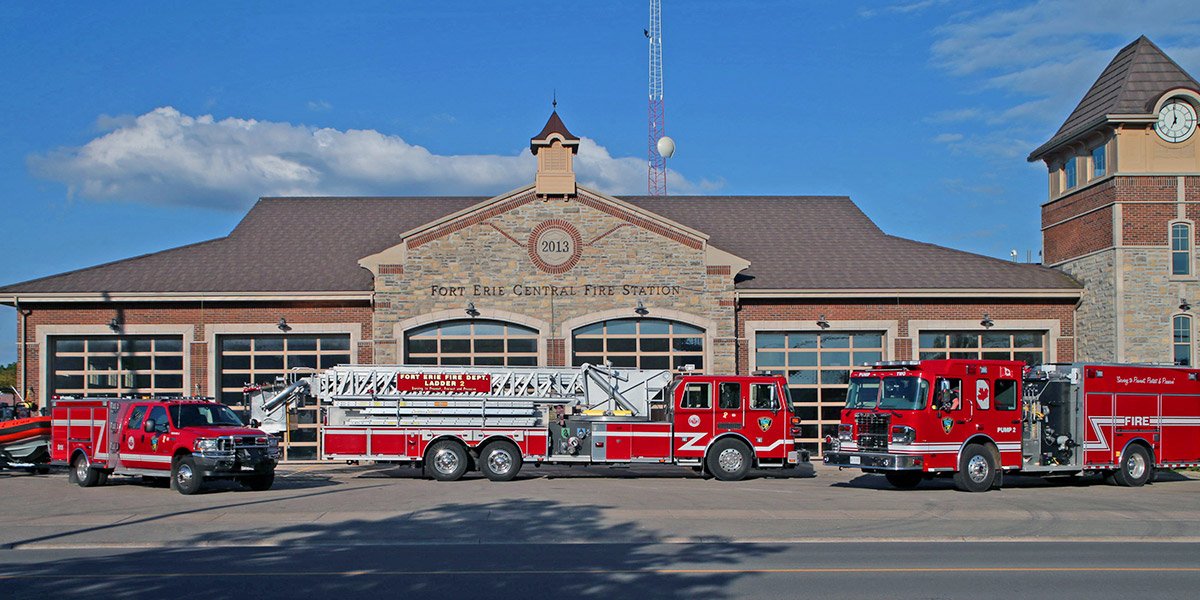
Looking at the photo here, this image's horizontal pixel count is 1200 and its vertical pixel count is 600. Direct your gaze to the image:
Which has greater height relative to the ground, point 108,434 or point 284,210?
point 284,210

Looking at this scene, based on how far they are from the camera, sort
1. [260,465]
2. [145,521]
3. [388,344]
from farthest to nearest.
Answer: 1. [388,344]
2. [260,465]
3. [145,521]

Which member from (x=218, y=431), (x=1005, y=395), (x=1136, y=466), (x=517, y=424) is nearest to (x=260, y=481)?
(x=218, y=431)

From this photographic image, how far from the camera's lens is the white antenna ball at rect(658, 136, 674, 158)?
147 ft

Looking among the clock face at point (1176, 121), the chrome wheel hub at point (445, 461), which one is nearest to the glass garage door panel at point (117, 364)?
the chrome wheel hub at point (445, 461)

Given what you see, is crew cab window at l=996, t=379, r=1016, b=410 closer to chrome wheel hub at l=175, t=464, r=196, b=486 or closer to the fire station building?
the fire station building

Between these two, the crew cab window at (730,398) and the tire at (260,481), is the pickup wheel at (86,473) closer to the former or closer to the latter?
the tire at (260,481)

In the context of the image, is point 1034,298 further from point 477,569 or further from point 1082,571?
point 477,569

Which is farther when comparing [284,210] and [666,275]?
[284,210]

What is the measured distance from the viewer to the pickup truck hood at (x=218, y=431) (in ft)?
74.7

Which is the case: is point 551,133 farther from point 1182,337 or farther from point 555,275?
point 1182,337

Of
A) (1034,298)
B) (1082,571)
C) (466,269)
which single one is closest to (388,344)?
(466,269)

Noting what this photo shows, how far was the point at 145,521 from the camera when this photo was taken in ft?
57.9

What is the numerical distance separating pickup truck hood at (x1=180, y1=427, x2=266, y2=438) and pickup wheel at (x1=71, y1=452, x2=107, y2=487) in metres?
3.16

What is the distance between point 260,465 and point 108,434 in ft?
12.5
